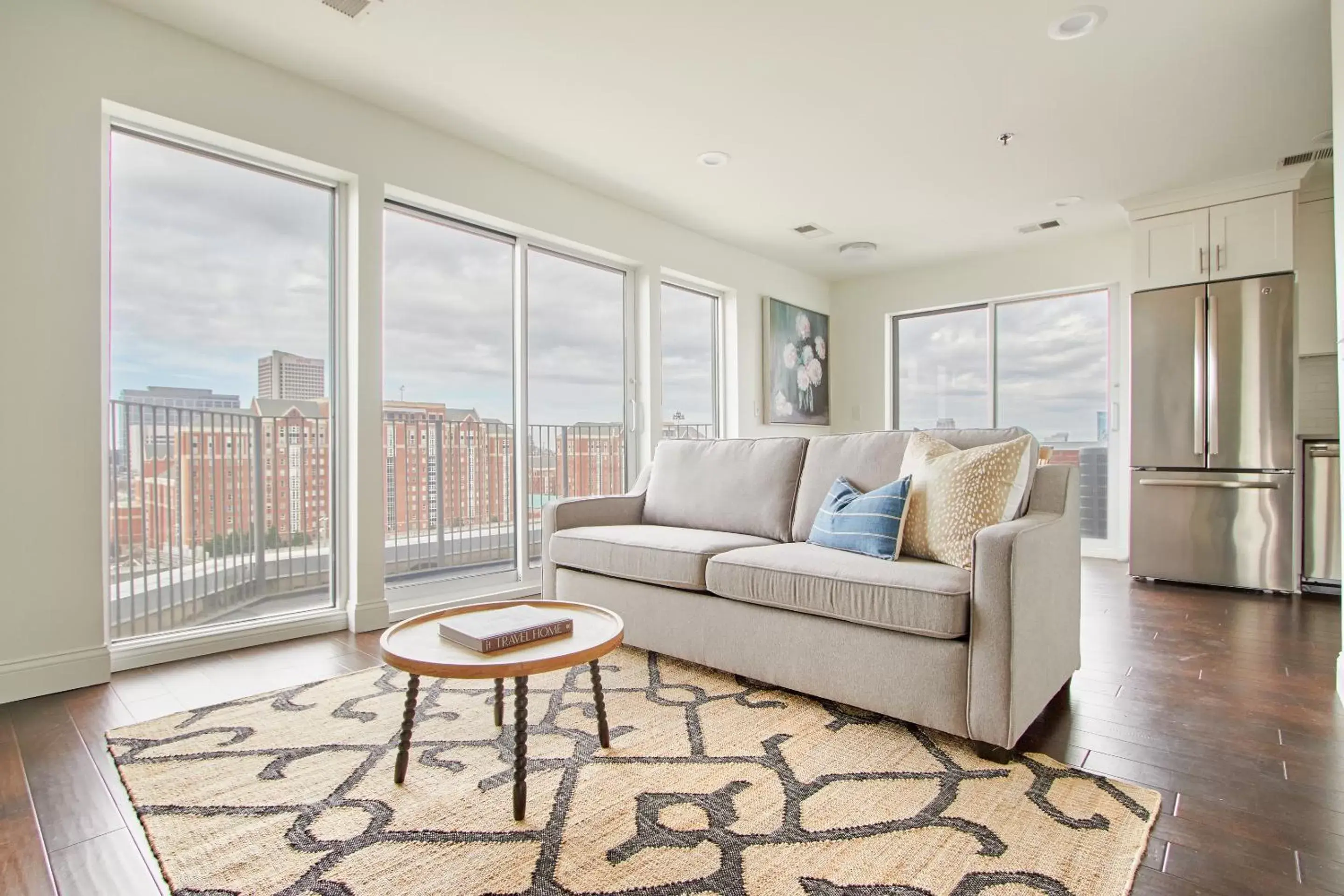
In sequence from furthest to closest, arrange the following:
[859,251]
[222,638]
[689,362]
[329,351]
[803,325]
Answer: [803,325] < [859,251] < [689,362] < [329,351] < [222,638]

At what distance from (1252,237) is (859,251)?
247 cm

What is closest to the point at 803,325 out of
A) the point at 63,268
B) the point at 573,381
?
the point at 573,381

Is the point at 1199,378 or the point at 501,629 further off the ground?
the point at 1199,378

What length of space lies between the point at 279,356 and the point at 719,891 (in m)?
2.94

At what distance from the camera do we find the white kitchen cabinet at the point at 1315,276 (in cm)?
415

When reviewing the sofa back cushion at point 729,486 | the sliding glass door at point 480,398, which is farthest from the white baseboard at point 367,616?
the sofa back cushion at point 729,486

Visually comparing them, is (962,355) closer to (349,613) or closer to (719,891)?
(349,613)

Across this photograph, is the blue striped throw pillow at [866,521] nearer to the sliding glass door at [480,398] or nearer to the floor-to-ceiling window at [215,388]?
the sliding glass door at [480,398]

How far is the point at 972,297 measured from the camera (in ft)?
19.2

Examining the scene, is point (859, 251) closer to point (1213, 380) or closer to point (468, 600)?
point (1213, 380)

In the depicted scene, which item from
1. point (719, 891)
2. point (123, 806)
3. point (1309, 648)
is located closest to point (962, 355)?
point (1309, 648)

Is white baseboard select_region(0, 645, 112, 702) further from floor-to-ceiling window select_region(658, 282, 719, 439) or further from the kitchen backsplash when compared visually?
the kitchen backsplash

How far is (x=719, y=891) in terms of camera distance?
4.02ft

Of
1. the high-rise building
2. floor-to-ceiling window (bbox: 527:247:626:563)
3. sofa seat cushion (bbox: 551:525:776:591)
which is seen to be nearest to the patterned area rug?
sofa seat cushion (bbox: 551:525:776:591)
